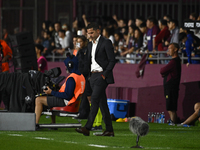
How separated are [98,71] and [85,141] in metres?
1.38

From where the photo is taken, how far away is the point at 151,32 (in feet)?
48.6

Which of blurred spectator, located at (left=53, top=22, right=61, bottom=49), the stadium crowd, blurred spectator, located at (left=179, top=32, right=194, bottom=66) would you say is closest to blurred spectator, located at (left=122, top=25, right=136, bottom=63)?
the stadium crowd

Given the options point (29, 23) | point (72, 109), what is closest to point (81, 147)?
point (72, 109)

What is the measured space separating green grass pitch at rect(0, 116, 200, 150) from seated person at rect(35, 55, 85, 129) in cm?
53

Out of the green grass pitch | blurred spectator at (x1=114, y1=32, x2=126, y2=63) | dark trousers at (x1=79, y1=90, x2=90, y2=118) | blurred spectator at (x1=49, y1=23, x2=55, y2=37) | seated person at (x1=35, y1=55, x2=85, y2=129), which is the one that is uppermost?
blurred spectator at (x1=49, y1=23, x2=55, y2=37)

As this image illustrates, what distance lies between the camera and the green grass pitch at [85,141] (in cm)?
736

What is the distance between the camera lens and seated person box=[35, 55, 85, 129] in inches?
381

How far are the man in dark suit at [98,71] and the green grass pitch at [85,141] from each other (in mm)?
345

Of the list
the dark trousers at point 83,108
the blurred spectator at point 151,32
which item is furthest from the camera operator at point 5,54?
the blurred spectator at point 151,32

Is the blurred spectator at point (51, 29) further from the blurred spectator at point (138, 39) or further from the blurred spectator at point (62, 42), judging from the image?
the blurred spectator at point (138, 39)

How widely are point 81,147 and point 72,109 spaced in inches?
108

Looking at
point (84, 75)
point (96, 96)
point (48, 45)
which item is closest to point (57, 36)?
point (48, 45)

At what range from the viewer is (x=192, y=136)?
378 inches

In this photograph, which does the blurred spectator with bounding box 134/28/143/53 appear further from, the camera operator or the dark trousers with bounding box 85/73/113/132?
the dark trousers with bounding box 85/73/113/132
